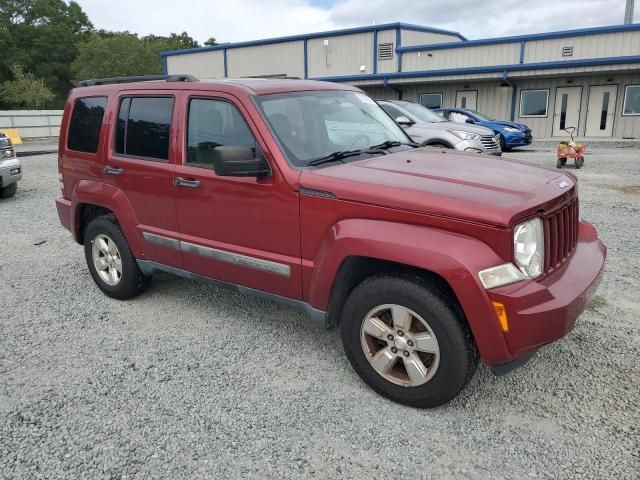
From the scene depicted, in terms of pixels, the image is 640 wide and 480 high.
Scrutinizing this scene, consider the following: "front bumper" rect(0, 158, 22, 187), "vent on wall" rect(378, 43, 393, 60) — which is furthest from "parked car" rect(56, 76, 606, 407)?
"vent on wall" rect(378, 43, 393, 60)

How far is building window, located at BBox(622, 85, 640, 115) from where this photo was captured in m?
21.7

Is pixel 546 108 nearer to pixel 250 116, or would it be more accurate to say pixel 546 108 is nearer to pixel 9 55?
pixel 250 116

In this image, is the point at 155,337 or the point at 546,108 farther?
the point at 546,108

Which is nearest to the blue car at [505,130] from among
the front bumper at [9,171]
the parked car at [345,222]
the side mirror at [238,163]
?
the front bumper at [9,171]

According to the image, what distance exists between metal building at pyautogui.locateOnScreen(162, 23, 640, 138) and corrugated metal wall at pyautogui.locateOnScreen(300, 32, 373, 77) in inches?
2.1

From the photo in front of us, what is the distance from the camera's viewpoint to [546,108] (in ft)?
77.4

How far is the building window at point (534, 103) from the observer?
23.7m

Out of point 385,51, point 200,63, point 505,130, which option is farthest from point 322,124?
point 200,63

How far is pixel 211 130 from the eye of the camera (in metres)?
3.94

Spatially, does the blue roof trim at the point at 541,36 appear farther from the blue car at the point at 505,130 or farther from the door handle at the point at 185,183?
the door handle at the point at 185,183

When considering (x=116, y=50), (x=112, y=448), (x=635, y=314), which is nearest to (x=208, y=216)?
(x=112, y=448)

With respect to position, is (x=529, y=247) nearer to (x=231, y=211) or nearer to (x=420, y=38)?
(x=231, y=211)

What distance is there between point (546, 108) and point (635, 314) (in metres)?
21.7

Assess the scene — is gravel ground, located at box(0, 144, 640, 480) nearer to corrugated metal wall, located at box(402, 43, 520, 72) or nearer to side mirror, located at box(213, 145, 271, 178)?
side mirror, located at box(213, 145, 271, 178)
